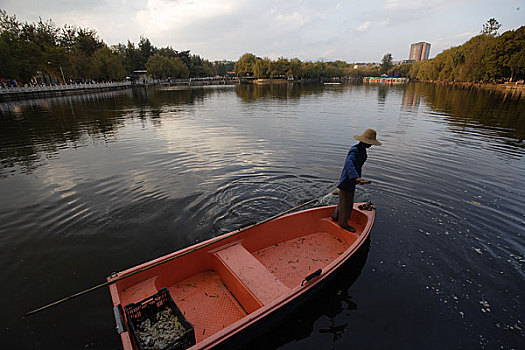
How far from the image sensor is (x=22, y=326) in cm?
459

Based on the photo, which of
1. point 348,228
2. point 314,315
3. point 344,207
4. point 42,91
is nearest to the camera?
point 314,315

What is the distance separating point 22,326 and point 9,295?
1.10 meters

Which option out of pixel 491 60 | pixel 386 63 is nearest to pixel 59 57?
pixel 491 60

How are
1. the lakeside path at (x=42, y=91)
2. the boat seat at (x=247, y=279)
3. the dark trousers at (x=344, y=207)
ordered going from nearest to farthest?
the boat seat at (x=247, y=279) → the dark trousers at (x=344, y=207) → the lakeside path at (x=42, y=91)

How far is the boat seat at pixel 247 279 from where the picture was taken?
168 inches

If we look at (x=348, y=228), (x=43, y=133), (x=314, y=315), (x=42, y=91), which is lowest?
(x=314, y=315)

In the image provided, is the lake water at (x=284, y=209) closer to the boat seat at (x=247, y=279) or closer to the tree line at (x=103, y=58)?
the boat seat at (x=247, y=279)

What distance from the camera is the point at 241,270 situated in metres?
4.79

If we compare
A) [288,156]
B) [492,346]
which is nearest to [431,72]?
[288,156]

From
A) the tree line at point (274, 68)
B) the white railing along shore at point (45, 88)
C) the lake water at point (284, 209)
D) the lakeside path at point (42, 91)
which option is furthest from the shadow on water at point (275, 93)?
the tree line at point (274, 68)

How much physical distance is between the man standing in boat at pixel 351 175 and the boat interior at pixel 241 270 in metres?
0.40

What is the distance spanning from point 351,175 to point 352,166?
0.22 metres

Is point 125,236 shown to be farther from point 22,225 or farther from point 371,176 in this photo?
point 371,176

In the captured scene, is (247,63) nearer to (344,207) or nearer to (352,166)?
(344,207)
